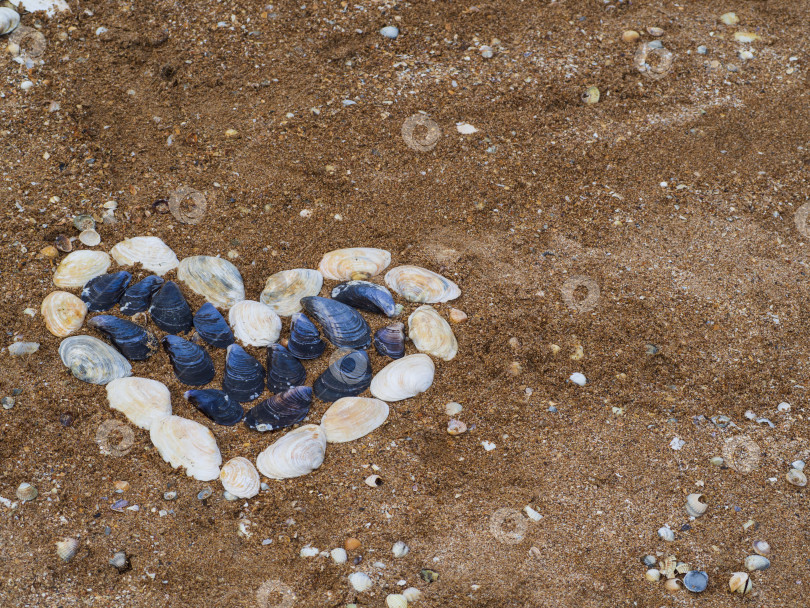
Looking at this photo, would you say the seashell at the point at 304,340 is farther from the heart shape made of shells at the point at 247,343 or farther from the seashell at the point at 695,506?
the seashell at the point at 695,506

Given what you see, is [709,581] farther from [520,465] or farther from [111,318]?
[111,318]

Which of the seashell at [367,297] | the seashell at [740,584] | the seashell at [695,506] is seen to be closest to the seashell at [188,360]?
the seashell at [367,297]

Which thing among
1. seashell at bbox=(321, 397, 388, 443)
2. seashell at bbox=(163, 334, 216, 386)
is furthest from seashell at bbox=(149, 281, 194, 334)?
Answer: seashell at bbox=(321, 397, 388, 443)

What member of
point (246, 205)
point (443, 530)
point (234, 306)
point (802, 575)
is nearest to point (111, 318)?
point (234, 306)

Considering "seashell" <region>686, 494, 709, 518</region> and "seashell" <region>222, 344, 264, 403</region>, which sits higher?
"seashell" <region>222, 344, 264, 403</region>

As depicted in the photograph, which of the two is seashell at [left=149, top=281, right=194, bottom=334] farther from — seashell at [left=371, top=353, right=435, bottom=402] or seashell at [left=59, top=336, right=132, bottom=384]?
seashell at [left=371, top=353, right=435, bottom=402]

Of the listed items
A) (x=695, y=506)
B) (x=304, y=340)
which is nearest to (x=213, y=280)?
(x=304, y=340)
